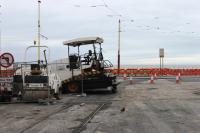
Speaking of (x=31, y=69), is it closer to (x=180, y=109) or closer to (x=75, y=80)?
(x=75, y=80)

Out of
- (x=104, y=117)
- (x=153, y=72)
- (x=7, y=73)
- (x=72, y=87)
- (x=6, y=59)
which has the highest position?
(x=6, y=59)

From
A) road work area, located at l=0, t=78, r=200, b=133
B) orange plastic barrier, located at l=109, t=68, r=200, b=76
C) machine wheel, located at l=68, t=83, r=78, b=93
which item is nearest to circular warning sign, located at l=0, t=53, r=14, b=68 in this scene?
road work area, located at l=0, t=78, r=200, b=133

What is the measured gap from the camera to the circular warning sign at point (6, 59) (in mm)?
24391

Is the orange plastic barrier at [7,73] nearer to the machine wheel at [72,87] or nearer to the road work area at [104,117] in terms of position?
the machine wheel at [72,87]

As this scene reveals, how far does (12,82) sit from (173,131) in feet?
38.1

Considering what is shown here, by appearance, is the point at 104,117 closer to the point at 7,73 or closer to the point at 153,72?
the point at 7,73

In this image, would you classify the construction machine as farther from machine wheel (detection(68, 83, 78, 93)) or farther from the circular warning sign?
the circular warning sign

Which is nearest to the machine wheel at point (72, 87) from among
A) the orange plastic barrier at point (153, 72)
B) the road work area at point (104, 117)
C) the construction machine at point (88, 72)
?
the construction machine at point (88, 72)

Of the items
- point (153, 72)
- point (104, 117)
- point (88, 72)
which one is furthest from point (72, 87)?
point (153, 72)

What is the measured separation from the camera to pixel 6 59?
24422 mm

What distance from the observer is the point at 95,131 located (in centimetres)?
1280

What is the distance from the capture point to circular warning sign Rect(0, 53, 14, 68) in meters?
24.4

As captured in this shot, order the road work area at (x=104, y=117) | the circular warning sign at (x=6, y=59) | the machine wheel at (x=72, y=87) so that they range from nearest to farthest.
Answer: the road work area at (x=104, y=117), the circular warning sign at (x=6, y=59), the machine wheel at (x=72, y=87)

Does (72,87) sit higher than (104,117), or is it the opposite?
(72,87)
